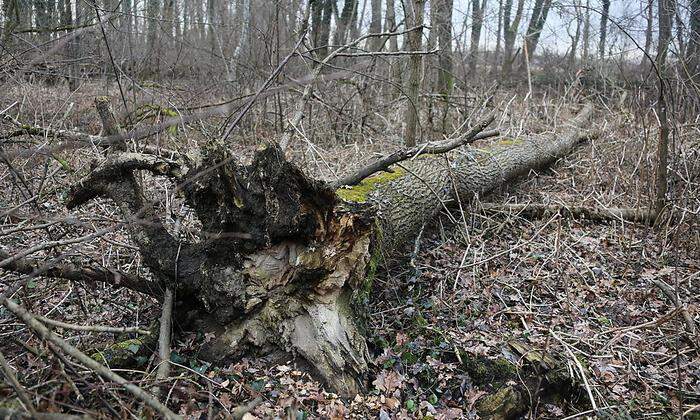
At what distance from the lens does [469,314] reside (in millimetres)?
3873

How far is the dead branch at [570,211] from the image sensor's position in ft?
17.4

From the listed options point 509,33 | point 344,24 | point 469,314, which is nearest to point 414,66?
point 469,314

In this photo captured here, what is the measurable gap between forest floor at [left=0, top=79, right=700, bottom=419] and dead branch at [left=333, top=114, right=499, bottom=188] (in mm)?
852

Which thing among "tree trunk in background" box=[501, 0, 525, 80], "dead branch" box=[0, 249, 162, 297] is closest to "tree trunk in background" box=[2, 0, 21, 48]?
"dead branch" box=[0, 249, 162, 297]

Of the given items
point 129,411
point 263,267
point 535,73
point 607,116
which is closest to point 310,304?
point 263,267

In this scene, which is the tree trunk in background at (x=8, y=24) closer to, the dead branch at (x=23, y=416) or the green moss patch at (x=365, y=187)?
the green moss patch at (x=365, y=187)

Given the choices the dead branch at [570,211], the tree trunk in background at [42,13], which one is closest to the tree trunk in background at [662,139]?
the dead branch at [570,211]

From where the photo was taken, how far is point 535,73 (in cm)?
1698

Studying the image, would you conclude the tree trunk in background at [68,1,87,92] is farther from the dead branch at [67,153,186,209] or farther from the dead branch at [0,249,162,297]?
the dead branch at [0,249,162,297]

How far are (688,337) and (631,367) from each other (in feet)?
1.96

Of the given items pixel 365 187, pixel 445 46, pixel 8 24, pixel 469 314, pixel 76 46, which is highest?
pixel 445 46

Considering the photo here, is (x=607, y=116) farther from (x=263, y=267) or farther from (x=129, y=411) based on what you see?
(x=129, y=411)

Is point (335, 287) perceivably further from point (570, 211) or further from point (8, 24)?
point (8, 24)

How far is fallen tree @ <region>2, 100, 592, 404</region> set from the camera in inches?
123
